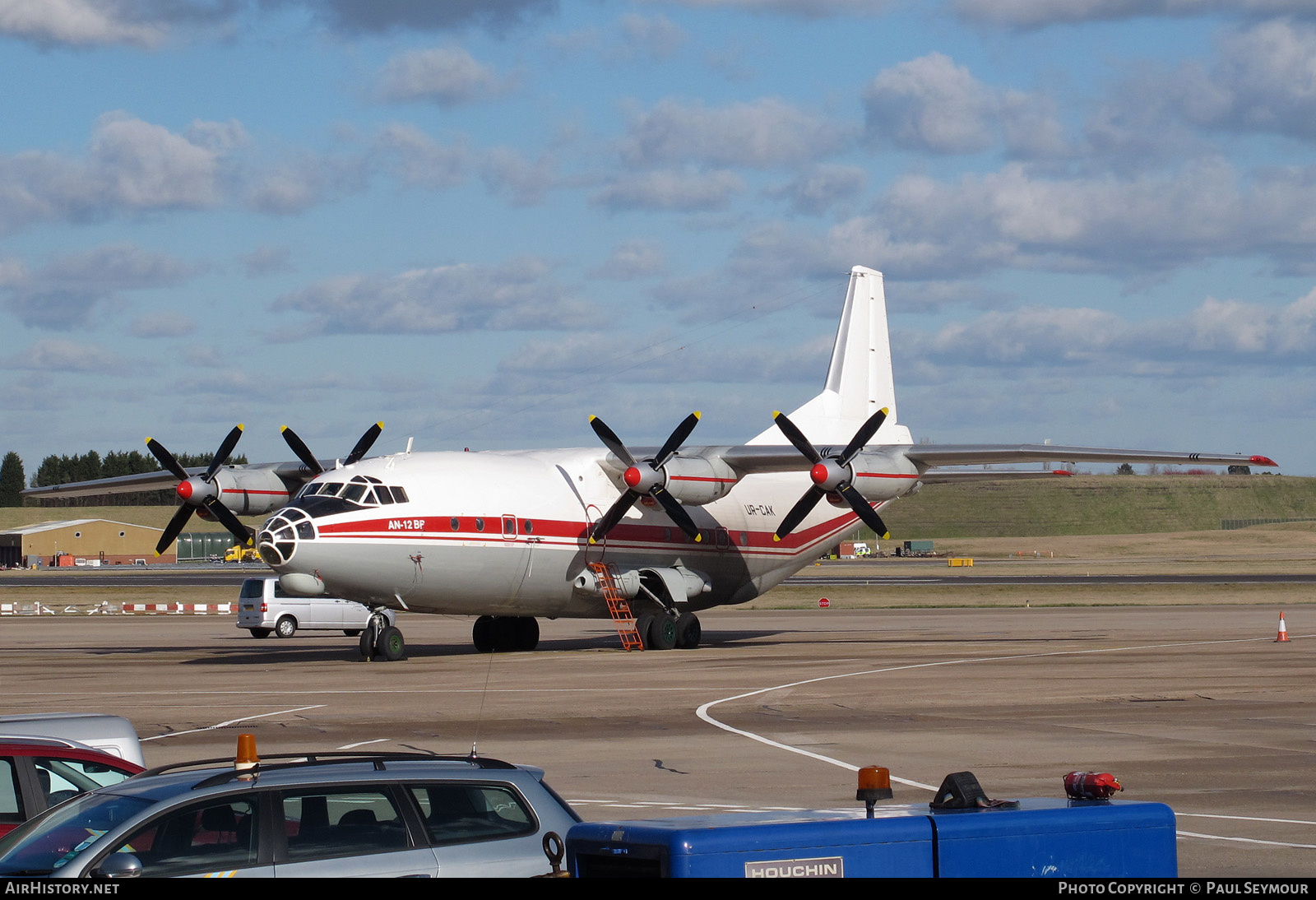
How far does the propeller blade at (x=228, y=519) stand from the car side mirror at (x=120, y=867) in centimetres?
3063

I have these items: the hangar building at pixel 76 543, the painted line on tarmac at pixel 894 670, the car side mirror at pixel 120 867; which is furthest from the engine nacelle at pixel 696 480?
the hangar building at pixel 76 543

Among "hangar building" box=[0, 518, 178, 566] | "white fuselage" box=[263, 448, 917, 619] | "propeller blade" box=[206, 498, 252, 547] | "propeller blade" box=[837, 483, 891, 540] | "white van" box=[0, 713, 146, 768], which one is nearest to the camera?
"white van" box=[0, 713, 146, 768]

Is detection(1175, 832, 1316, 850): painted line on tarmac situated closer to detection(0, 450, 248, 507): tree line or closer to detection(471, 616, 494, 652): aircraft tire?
detection(471, 616, 494, 652): aircraft tire

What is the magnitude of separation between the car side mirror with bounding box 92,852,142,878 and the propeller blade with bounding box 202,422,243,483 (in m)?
32.0

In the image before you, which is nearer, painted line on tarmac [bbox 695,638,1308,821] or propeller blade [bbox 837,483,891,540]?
painted line on tarmac [bbox 695,638,1308,821]

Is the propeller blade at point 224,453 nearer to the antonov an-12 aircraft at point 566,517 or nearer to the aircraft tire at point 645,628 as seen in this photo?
the antonov an-12 aircraft at point 566,517

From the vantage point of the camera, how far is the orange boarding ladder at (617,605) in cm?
3628

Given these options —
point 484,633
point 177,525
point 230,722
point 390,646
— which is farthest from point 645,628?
point 230,722

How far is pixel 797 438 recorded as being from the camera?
118ft

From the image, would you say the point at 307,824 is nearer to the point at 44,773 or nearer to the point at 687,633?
the point at 44,773

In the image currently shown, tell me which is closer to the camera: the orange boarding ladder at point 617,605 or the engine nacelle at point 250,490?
the orange boarding ladder at point 617,605

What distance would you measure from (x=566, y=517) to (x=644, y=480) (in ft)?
7.36

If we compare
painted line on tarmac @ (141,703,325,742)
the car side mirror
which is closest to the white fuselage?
painted line on tarmac @ (141,703,325,742)

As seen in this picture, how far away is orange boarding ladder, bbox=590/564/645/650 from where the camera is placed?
119ft
